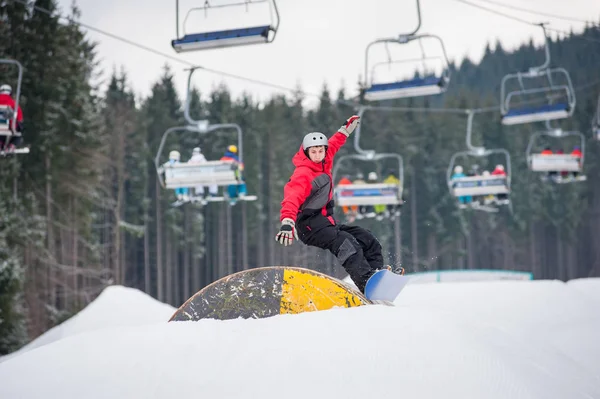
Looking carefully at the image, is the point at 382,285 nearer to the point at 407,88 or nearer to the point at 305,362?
the point at 305,362

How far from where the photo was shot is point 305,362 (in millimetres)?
6117

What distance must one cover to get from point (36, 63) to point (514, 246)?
51.1 metres

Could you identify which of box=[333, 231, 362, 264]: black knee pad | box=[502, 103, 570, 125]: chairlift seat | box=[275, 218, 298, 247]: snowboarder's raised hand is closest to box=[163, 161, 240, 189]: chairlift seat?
box=[502, 103, 570, 125]: chairlift seat

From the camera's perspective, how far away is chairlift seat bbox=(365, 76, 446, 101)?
695 inches

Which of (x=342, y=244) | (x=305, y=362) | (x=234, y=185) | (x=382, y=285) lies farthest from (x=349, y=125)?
(x=234, y=185)

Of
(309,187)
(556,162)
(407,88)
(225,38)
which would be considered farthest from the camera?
(556,162)

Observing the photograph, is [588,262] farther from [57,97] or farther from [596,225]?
[57,97]

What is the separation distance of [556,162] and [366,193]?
6059mm

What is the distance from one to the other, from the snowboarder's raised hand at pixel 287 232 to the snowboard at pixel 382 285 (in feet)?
3.54

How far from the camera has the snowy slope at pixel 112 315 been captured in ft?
72.6

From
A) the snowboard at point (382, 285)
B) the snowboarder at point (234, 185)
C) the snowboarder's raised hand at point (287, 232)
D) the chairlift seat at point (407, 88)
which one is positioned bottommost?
the snowboard at point (382, 285)

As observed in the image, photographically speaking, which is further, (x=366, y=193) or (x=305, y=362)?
(x=366, y=193)

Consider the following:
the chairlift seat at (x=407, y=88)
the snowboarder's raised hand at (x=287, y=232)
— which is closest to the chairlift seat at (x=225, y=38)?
the chairlift seat at (x=407, y=88)

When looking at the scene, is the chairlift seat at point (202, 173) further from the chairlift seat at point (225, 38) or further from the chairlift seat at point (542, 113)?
the chairlift seat at point (225, 38)
